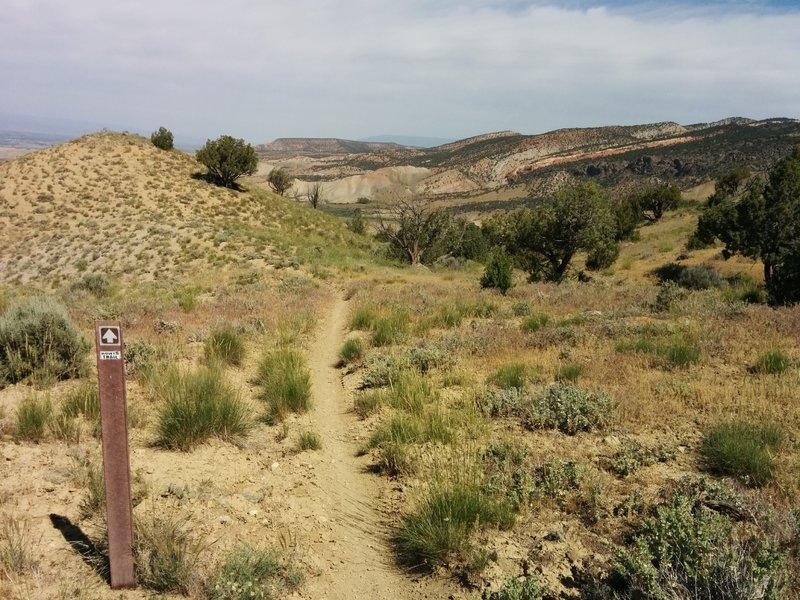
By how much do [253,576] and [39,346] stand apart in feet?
19.0

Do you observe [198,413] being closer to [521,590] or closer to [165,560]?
[165,560]

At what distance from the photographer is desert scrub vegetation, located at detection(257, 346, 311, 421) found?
6.85 m

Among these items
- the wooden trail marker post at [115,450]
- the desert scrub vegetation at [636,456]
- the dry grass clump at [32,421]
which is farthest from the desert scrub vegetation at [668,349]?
the dry grass clump at [32,421]

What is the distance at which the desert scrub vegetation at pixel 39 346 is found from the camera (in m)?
→ 6.96

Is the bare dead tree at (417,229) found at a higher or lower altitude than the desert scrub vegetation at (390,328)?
higher

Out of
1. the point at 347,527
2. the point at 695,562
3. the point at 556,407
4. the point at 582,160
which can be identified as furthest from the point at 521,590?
the point at 582,160

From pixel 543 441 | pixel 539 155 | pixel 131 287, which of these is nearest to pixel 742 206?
pixel 543 441

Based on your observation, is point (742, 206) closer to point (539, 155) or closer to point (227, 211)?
point (227, 211)

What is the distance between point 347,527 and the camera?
4547mm

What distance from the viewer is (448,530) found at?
3930 millimetres

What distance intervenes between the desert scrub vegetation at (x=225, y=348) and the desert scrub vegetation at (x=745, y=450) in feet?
23.5

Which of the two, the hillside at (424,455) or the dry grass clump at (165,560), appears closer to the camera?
the dry grass clump at (165,560)

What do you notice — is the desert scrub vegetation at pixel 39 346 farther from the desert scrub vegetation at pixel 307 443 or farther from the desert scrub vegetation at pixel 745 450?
the desert scrub vegetation at pixel 745 450

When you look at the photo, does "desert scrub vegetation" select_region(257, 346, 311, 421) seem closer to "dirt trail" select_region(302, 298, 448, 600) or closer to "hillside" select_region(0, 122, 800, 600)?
"hillside" select_region(0, 122, 800, 600)
